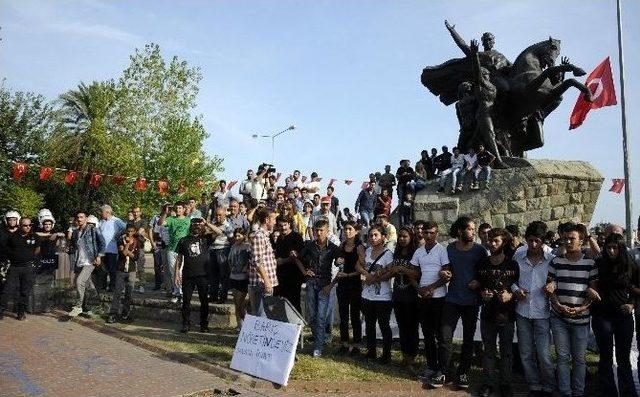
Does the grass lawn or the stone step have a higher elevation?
the stone step

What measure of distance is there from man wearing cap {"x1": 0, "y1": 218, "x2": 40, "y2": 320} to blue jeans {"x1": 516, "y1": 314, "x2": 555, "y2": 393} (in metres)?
9.19

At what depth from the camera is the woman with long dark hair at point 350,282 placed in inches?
348

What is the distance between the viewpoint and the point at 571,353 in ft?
22.2

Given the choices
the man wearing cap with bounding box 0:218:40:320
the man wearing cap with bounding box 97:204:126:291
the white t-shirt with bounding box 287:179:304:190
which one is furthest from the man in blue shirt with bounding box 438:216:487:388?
the white t-shirt with bounding box 287:179:304:190

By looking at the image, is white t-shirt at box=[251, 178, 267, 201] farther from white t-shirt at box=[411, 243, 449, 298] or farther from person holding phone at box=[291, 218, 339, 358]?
white t-shirt at box=[411, 243, 449, 298]

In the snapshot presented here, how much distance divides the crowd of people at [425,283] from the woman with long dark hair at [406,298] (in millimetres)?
15

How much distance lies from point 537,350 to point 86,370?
5.39 metres

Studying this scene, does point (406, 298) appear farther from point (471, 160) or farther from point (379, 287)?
point (471, 160)

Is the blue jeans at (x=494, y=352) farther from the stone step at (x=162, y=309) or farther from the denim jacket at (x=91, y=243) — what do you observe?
the denim jacket at (x=91, y=243)

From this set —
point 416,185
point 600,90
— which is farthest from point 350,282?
point 600,90

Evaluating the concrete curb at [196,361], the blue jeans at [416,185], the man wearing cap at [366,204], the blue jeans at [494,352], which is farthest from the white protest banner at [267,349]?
the man wearing cap at [366,204]

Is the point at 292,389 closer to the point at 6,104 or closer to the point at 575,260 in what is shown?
the point at 575,260

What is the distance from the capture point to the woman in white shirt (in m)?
8.27

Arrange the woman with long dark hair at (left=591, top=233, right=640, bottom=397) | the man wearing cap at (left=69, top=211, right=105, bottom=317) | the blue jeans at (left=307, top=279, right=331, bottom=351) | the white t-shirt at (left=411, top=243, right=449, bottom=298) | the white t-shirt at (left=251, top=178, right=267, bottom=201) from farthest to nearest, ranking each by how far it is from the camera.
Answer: the white t-shirt at (left=251, top=178, right=267, bottom=201) → the man wearing cap at (left=69, top=211, right=105, bottom=317) → the blue jeans at (left=307, top=279, right=331, bottom=351) → the white t-shirt at (left=411, top=243, right=449, bottom=298) → the woman with long dark hair at (left=591, top=233, right=640, bottom=397)
